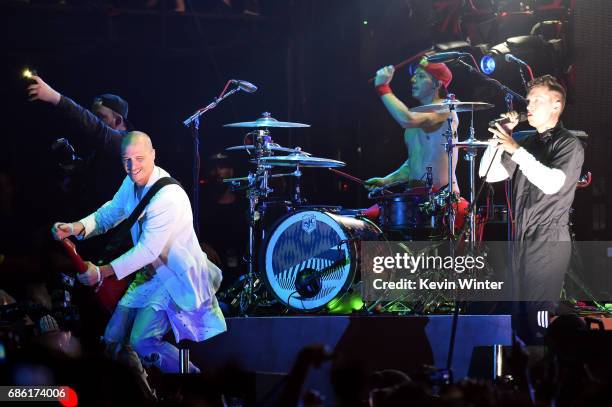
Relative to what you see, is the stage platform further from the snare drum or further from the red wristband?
the red wristband

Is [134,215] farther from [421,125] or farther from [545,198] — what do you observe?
[421,125]

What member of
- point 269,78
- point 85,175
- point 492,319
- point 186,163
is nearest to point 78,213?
point 85,175

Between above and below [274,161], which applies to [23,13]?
above

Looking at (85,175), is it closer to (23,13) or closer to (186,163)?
(186,163)

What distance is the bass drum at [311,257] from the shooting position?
816 cm

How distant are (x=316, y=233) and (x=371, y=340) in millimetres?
1356

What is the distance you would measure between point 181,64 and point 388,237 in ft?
11.1

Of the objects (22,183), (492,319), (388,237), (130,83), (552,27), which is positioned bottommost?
(492,319)

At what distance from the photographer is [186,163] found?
10.0 meters

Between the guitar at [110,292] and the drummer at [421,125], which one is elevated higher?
the drummer at [421,125]

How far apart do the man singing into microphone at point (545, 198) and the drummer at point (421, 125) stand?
8.20 ft

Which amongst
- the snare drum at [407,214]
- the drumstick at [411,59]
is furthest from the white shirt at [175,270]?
the drumstick at [411,59]

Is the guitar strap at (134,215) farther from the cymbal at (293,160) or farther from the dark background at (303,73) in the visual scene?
→ the dark background at (303,73)

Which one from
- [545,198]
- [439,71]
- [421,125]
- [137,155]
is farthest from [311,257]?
[439,71]
